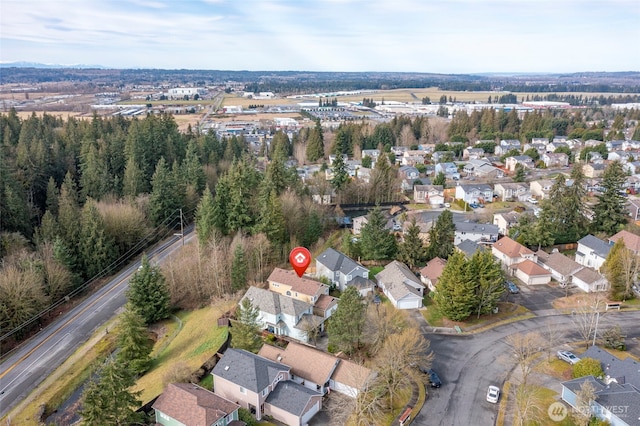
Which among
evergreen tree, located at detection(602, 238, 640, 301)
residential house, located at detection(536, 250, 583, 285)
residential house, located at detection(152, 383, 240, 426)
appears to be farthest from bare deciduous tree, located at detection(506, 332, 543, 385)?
residential house, located at detection(152, 383, 240, 426)

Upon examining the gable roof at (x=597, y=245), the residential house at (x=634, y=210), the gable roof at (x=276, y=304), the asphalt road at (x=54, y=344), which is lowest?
the asphalt road at (x=54, y=344)

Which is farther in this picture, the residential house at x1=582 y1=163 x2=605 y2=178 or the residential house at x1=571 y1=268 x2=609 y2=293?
the residential house at x1=582 y1=163 x2=605 y2=178

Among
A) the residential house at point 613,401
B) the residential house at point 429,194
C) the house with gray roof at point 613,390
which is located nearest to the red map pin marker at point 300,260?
the house with gray roof at point 613,390

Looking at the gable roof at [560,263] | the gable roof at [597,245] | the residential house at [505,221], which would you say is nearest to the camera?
the gable roof at [560,263]

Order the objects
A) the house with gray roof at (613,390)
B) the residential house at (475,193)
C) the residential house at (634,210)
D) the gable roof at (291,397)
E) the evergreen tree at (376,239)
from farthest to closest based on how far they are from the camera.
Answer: the residential house at (475,193), the residential house at (634,210), the evergreen tree at (376,239), the gable roof at (291,397), the house with gray roof at (613,390)

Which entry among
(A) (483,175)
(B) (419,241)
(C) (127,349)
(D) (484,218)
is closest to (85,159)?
(C) (127,349)

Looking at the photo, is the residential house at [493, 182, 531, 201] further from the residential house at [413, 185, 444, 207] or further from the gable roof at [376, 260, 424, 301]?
the gable roof at [376, 260, 424, 301]

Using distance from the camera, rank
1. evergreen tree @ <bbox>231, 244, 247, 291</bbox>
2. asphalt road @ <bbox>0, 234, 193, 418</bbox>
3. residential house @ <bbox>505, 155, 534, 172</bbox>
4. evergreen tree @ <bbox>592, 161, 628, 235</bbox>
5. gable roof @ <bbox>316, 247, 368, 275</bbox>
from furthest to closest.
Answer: residential house @ <bbox>505, 155, 534, 172</bbox>, evergreen tree @ <bbox>592, 161, 628, 235</bbox>, gable roof @ <bbox>316, 247, 368, 275</bbox>, evergreen tree @ <bbox>231, 244, 247, 291</bbox>, asphalt road @ <bbox>0, 234, 193, 418</bbox>

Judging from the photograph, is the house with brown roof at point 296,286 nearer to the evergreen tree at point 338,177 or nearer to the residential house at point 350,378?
the residential house at point 350,378
